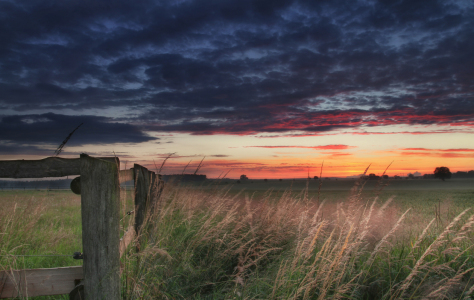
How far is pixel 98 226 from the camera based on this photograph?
8.26 feet

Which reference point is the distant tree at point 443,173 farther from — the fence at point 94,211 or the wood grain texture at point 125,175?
the fence at point 94,211

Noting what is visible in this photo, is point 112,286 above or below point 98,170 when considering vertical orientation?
below

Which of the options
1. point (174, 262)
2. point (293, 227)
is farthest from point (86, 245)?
point (293, 227)

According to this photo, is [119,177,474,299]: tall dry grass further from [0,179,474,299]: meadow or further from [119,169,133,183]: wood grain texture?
[119,169,133,183]: wood grain texture

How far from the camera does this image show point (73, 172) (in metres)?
2.53

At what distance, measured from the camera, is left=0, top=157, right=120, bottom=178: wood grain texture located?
8.21ft

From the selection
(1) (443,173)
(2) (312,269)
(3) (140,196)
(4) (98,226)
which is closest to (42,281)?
(4) (98,226)

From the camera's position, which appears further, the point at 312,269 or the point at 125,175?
the point at 125,175

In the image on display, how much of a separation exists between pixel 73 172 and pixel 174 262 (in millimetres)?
1960

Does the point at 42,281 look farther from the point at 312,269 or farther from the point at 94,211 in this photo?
the point at 312,269

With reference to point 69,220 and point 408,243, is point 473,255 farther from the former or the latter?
point 69,220

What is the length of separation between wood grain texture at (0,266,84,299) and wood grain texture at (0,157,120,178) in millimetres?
881

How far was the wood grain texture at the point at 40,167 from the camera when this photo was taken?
2502 mm

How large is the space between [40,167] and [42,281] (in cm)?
104
